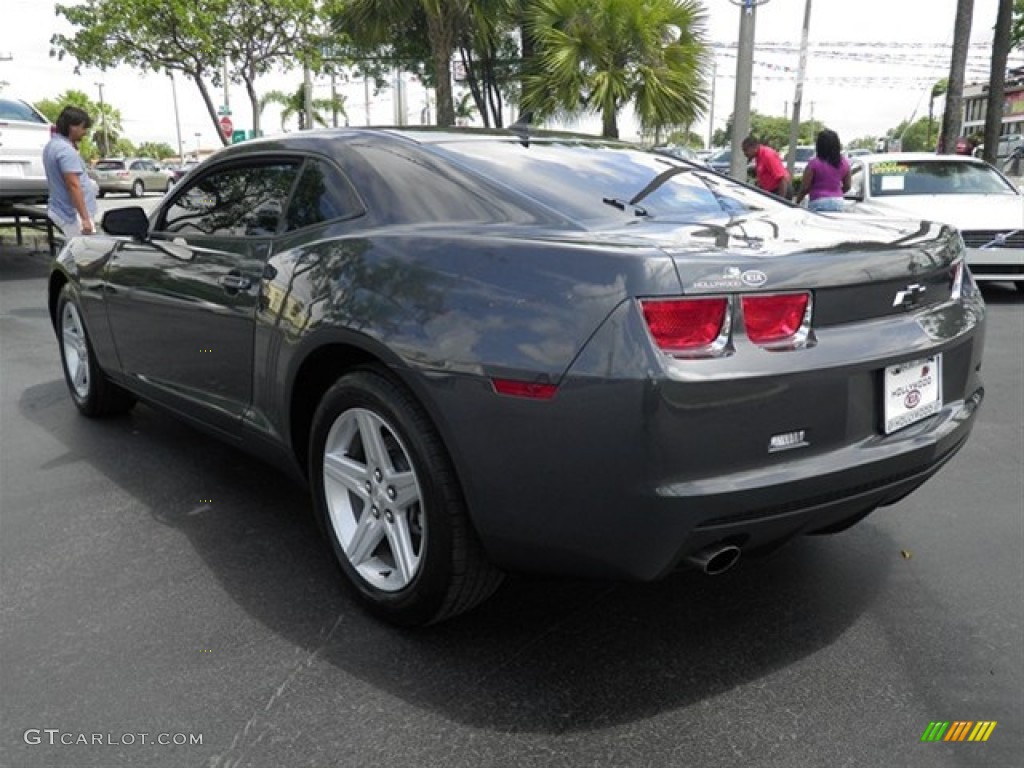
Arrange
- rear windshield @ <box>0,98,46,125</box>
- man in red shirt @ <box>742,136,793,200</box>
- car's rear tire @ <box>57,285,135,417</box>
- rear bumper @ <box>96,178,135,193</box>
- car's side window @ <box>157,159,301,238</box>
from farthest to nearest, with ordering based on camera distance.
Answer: rear bumper @ <box>96,178,135,193</box> → rear windshield @ <box>0,98,46,125</box> → man in red shirt @ <box>742,136,793,200</box> → car's rear tire @ <box>57,285,135,417</box> → car's side window @ <box>157,159,301,238</box>

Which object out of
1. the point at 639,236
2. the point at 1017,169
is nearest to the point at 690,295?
the point at 639,236

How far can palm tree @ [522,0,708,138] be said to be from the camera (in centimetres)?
1325

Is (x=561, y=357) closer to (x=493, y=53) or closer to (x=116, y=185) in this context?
(x=493, y=53)

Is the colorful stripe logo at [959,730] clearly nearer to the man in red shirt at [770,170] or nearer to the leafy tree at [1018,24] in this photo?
the man in red shirt at [770,170]

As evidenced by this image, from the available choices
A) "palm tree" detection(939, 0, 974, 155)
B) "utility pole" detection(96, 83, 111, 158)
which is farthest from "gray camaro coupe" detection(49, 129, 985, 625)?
"utility pole" detection(96, 83, 111, 158)

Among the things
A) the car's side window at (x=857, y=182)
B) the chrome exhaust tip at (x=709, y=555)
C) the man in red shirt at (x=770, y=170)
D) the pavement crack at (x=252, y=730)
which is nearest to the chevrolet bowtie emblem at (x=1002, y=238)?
the car's side window at (x=857, y=182)

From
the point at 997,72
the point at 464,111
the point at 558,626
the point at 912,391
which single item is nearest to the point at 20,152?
the point at 558,626

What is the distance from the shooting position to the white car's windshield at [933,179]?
9.62 meters

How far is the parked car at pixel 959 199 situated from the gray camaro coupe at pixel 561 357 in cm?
613

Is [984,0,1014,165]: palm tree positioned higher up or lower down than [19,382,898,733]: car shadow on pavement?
higher up

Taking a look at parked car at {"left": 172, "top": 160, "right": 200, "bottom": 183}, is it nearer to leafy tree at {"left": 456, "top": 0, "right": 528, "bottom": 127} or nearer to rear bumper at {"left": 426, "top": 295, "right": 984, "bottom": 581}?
rear bumper at {"left": 426, "top": 295, "right": 984, "bottom": 581}

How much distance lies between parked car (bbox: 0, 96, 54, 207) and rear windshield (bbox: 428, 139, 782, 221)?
954 centimetres

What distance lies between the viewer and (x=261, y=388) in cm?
305

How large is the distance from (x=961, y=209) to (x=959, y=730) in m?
7.81
